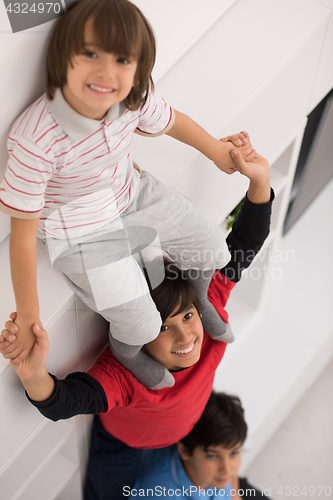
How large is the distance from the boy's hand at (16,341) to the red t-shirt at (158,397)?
22 centimetres

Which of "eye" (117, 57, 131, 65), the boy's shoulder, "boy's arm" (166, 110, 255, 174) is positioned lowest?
the boy's shoulder

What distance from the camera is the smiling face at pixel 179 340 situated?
2.93ft

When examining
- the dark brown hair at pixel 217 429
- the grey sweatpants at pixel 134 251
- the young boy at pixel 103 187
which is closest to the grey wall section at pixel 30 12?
the young boy at pixel 103 187

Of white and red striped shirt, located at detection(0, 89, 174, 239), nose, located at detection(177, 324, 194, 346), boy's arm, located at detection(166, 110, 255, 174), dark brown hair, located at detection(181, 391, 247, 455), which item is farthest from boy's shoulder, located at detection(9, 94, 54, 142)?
dark brown hair, located at detection(181, 391, 247, 455)

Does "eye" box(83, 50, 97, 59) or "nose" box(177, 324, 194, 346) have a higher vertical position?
"eye" box(83, 50, 97, 59)

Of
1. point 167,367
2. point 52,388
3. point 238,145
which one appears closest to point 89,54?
point 238,145

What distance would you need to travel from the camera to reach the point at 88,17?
516mm

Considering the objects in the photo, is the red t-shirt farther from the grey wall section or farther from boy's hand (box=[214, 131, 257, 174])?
the grey wall section

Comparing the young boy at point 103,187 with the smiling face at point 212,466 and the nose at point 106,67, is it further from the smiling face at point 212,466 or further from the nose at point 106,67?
the smiling face at point 212,466

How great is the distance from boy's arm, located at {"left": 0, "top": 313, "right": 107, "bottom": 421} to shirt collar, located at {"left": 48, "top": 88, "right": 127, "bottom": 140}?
0.25 metres

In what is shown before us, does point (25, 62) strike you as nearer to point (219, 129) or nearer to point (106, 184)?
point (106, 184)

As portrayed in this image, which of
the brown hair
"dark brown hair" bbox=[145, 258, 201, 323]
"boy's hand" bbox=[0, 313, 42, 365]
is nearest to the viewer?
the brown hair

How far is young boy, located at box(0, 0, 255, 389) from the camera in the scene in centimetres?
53

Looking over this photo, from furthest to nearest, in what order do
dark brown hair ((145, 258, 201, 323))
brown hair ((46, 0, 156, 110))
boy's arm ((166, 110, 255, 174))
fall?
dark brown hair ((145, 258, 201, 323))
boy's arm ((166, 110, 255, 174))
brown hair ((46, 0, 156, 110))
